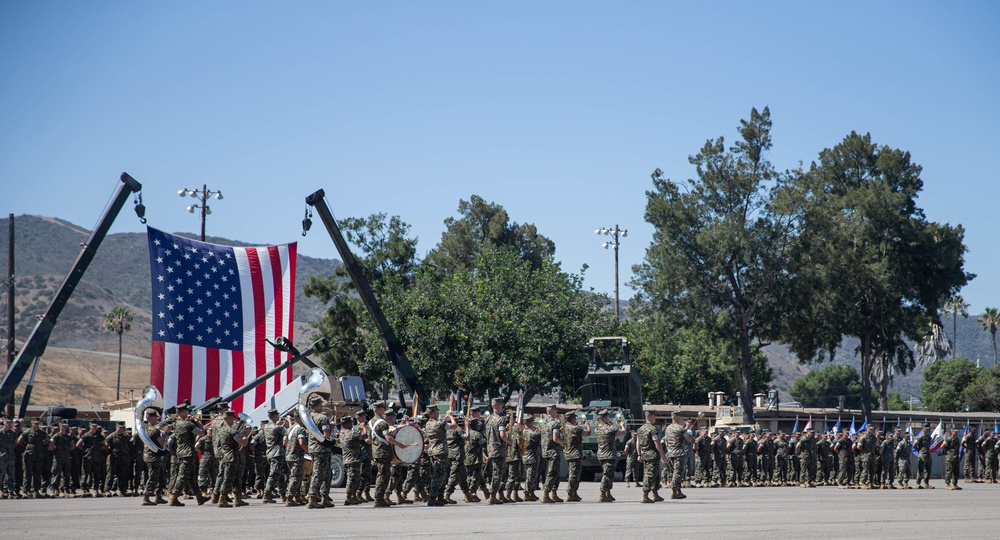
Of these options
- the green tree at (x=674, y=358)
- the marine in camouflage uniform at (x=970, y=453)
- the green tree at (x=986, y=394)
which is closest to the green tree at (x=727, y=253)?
the green tree at (x=674, y=358)

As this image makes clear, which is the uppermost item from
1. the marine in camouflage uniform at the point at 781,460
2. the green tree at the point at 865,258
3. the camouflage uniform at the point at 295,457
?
the green tree at the point at 865,258

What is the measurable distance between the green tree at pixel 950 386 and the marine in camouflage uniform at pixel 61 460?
63.3 m

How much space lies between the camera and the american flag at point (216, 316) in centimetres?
3041

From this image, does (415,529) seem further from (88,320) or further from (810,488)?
(88,320)

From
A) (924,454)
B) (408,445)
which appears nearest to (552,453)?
(408,445)

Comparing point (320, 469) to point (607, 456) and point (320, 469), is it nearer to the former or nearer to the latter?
point (320, 469)

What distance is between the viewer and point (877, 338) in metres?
51.7

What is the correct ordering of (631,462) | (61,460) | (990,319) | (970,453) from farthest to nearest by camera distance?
1. (990,319)
2. (970,453)
3. (631,462)
4. (61,460)

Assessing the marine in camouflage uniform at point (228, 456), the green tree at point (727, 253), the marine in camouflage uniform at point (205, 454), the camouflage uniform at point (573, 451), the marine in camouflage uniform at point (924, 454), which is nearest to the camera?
the marine in camouflage uniform at point (228, 456)

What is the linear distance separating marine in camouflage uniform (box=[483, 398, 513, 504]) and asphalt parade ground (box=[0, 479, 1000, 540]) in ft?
2.13

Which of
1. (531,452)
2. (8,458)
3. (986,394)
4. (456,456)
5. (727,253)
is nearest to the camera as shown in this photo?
(456,456)

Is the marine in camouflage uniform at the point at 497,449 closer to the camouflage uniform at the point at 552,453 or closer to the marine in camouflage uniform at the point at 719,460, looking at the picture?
the camouflage uniform at the point at 552,453

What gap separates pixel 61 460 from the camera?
21.8m

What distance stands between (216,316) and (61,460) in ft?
34.0
